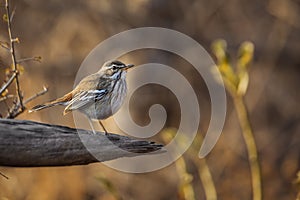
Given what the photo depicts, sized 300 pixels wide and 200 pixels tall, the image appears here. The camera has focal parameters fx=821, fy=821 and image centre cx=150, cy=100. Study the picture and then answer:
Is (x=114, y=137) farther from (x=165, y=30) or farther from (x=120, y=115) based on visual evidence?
(x=165, y=30)

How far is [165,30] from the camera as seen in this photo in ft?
26.8

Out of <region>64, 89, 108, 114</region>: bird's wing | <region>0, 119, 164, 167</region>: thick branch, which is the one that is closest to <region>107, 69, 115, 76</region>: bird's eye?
<region>64, 89, 108, 114</region>: bird's wing

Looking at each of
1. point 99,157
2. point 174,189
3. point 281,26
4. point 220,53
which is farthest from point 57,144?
point 281,26

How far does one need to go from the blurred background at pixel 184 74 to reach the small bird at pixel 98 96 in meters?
4.07

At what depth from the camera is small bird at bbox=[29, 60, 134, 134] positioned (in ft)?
11.3

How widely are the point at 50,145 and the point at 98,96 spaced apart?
576 millimetres

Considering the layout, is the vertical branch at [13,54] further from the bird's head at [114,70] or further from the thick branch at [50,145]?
the bird's head at [114,70]

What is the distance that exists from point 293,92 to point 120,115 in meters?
2.28

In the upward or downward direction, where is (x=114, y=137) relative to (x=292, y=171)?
upward

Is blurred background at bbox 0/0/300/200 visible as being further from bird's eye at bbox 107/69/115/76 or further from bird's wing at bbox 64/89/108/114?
bird's wing at bbox 64/89/108/114

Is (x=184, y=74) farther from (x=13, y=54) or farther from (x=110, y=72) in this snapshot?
(x=13, y=54)

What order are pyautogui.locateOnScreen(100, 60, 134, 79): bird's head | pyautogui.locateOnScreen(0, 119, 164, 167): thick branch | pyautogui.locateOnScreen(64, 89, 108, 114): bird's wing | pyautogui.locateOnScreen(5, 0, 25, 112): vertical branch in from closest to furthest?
pyautogui.locateOnScreen(0, 119, 164, 167): thick branch → pyautogui.locateOnScreen(5, 0, 25, 112): vertical branch → pyautogui.locateOnScreen(64, 89, 108, 114): bird's wing → pyautogui.locateOnScreen(100, 60, 134, 79): bird's head

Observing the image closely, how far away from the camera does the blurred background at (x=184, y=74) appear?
7.72 m

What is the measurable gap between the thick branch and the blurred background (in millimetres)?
4514
